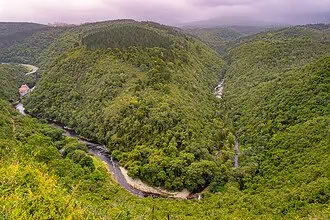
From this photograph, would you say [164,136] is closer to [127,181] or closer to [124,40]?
[127,181]

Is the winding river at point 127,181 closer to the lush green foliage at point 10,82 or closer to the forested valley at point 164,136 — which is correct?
the forested valley at point 164,136

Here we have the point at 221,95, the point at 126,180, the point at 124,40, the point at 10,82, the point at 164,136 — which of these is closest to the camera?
the point at 126,180

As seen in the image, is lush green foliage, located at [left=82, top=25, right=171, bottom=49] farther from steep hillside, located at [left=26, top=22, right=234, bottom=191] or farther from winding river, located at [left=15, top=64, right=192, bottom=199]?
winding river, located at [left=15, top=64, right=192, bottom=199]

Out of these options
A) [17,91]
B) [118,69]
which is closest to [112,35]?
[118,69]

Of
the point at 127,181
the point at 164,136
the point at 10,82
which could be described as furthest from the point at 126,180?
the point at 10,82

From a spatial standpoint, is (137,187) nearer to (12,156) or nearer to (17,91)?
(12,156)

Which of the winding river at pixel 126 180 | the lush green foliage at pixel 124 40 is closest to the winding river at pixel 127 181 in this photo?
the winding river at pixel 126 180
